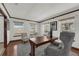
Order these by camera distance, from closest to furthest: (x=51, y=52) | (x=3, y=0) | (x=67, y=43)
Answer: (x=3, y=0), (x=67, y=43), (x=51, y=52)

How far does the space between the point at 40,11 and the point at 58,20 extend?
1315 mm

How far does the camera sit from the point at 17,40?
4.37 meters

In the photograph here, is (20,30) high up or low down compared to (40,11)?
down

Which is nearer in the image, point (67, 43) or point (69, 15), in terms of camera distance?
point (67, 43)

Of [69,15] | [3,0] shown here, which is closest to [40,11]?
[69,15]

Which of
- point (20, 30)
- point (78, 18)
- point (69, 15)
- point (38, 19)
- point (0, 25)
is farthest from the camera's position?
point (0, 25)

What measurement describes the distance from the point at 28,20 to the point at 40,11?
962mm

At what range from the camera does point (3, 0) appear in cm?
85

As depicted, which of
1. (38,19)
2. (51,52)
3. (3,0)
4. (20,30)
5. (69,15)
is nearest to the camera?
(3,0)

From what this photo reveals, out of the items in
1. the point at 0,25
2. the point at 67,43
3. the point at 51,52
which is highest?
the point at 0,25

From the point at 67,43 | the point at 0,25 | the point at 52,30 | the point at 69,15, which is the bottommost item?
the point at 67,43

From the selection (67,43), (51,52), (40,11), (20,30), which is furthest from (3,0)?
(20,30)

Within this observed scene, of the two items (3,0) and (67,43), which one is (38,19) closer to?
(67,43)

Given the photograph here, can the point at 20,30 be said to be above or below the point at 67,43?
above
